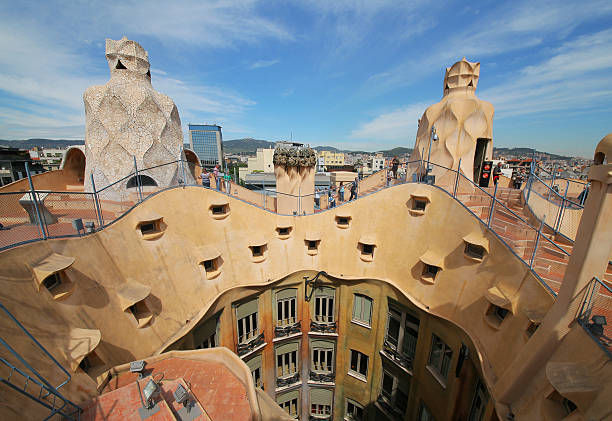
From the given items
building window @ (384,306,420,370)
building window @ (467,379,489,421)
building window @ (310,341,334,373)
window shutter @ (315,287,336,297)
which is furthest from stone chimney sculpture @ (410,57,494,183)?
building window @ (310,341,334,373)

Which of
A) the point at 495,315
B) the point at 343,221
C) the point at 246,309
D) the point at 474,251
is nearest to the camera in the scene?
the point at 495,315

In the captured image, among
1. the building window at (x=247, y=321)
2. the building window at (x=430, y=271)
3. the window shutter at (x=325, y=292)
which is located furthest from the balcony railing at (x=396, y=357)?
the building window at (x=247, y=321)

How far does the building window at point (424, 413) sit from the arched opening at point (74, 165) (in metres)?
27.5

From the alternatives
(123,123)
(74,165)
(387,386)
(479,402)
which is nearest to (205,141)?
(74,165)

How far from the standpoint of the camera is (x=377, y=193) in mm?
14750

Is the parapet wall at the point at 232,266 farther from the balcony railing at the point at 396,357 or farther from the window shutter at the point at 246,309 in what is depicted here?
the balcony railing at the point at 396,357

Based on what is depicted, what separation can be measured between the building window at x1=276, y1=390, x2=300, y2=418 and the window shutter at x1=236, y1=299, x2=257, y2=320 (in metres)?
7.14

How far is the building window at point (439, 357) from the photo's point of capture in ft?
38.6

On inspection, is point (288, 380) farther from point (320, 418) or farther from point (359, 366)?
point (359, 366)

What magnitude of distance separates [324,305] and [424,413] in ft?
24.9

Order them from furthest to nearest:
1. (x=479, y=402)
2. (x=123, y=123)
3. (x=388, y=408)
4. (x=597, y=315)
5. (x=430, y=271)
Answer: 1. (x=388, y=408)
2. (x=123, y=123)
3. (x=430, y=271)
4. (x=479, y=402)
5. (x=597, y=315)

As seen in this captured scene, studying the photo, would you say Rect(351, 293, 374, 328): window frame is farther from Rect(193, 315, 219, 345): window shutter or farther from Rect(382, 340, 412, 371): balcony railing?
Rect(193, 315, 219, 345): window shutter

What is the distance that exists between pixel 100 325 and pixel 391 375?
1525 cm

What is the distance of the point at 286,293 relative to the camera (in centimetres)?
1608
